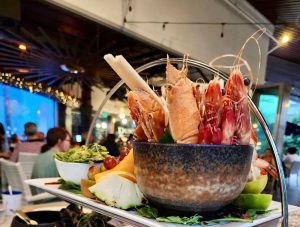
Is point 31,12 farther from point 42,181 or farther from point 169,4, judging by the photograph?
point 42,181

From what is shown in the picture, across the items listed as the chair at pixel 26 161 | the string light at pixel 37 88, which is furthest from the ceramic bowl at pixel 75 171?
the string light at pixel 37 88

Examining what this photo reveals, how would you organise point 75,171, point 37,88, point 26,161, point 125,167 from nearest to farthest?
1. point 125,167
2. point 75,171
3. point 26,161
4. point 37,88

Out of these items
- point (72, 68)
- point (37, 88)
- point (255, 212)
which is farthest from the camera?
point (37, 88)

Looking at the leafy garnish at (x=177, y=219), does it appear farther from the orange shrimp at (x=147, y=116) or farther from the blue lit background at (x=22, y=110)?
the blue lit background at (x=22, y=110)

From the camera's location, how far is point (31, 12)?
10.8ft

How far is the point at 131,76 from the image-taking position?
1.95 ft

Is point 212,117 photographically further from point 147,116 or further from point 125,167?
point 125,167

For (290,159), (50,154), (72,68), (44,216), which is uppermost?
(72,68)

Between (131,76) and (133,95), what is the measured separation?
0.16 feet

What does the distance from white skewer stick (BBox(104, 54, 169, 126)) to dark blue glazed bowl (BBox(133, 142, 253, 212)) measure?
0.08 meters

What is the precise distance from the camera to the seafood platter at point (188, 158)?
51cm

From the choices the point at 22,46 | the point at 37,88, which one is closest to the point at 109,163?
the point at 22,46

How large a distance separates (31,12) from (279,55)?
205 inches

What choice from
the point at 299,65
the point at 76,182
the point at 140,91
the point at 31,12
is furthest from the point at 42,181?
the point at 299,65
